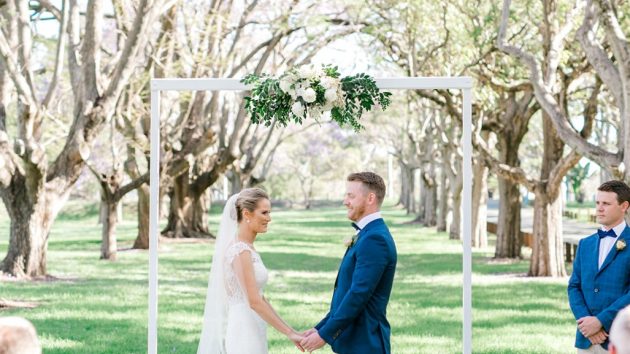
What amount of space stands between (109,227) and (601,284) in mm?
19734

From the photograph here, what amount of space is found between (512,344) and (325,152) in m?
68.7

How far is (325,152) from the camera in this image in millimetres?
80750

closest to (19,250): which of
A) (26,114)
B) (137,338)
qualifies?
(26,114)

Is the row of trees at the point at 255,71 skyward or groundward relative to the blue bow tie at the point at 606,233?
skyward

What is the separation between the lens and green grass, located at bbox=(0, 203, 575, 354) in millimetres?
12430

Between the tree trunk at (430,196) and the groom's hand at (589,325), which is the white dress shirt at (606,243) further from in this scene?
the tree trunk at (430,196)

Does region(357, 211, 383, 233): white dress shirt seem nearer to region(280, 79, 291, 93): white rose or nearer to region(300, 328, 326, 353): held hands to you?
region(300, 328, 326, 353): held hands

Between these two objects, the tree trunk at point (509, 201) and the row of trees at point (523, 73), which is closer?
the row of trees at point (523, 73)

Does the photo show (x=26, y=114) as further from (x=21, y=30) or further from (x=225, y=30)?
(x=225, y=30)

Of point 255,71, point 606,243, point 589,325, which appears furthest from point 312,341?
point 255,71

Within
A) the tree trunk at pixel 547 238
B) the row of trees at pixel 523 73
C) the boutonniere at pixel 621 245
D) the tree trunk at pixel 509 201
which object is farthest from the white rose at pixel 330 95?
the tree trunk at pixel 509 201

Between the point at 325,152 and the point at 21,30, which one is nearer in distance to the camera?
the point at 21,30

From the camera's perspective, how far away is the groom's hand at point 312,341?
6.66 m

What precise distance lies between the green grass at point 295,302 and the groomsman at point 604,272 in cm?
487
